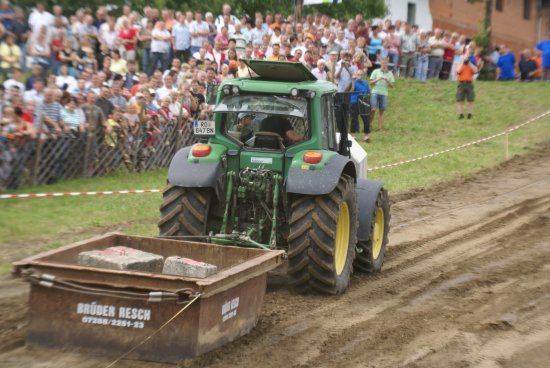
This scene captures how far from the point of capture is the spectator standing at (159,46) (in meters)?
21.5

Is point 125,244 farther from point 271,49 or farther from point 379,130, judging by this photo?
point 379,130

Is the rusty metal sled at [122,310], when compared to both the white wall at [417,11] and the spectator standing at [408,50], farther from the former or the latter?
the white wall at [417,11]

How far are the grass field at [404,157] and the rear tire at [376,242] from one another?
11.4 feet

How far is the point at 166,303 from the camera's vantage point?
24.1 ft

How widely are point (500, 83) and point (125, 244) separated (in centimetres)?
2435

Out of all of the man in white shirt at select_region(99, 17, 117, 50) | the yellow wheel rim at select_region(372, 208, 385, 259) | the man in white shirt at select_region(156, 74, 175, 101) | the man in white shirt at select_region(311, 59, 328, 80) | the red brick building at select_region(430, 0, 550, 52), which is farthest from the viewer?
the red brick building at select_region(430, 0, 550, 52)

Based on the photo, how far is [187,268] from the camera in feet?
26.2

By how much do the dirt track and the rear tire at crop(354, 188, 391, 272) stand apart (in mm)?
162

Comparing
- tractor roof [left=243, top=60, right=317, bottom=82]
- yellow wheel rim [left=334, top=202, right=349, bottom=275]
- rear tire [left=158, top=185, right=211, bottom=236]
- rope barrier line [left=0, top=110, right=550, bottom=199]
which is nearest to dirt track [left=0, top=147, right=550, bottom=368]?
yellow wheel rim [left=334, top=202, right=349, bottom=275]

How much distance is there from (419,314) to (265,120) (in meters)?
2.71

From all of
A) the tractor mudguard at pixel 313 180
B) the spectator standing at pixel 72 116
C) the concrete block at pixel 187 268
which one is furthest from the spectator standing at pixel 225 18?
the concrete block at pixel 187 268

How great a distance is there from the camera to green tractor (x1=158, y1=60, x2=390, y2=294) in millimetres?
9711

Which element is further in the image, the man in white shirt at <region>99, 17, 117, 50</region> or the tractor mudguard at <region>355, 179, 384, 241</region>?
the man in white shirt at <region>99, 17, 117, 50</region>

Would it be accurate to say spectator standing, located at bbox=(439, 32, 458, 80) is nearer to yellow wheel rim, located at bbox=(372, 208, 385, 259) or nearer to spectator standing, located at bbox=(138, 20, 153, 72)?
spectator standing, located at bbox=(138, 20, 153, 72)
